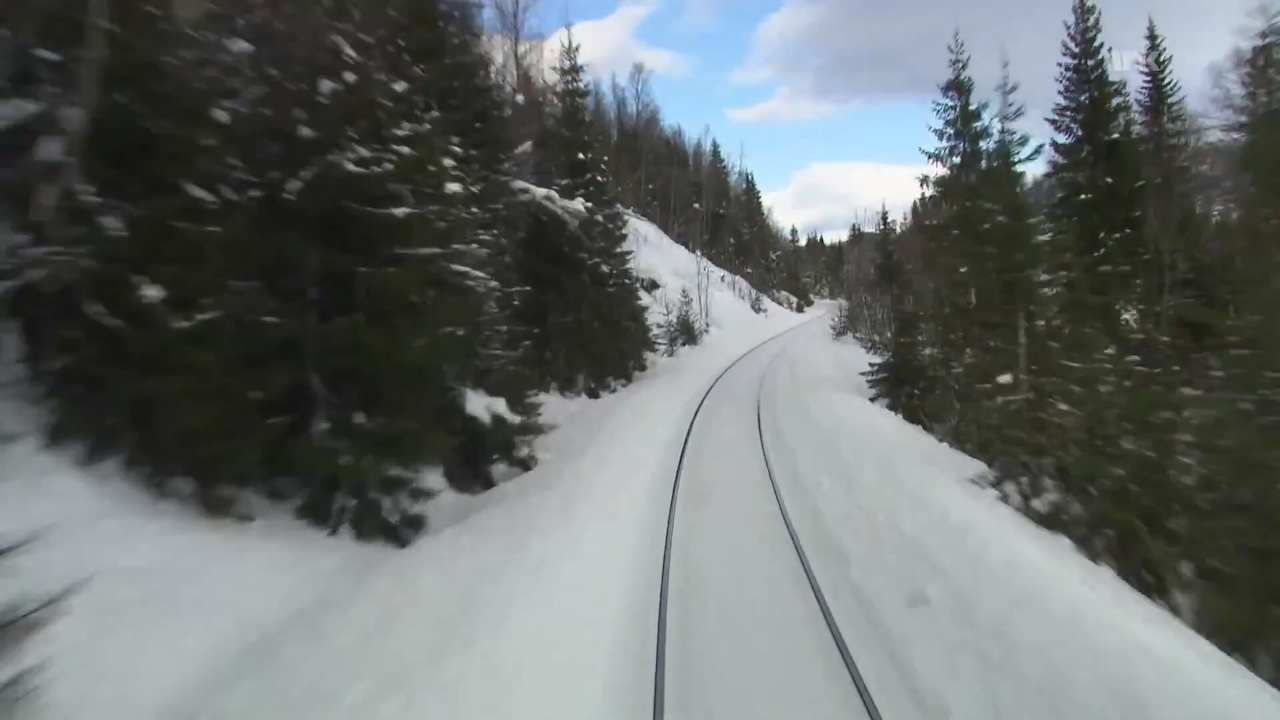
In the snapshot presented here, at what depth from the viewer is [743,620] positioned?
22.3 feet

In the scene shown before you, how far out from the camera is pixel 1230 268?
948 centimetres

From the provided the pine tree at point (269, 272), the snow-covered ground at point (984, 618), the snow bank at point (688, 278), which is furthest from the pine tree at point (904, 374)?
the snow bank at point (688, 278)

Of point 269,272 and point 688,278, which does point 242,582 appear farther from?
point 688,278

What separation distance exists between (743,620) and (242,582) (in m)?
4.40

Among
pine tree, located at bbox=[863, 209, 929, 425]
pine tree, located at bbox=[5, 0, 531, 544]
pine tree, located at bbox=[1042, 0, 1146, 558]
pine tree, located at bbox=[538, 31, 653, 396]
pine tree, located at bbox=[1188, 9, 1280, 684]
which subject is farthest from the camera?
pine tree, located at bbox=[863, 209, 929, 425]

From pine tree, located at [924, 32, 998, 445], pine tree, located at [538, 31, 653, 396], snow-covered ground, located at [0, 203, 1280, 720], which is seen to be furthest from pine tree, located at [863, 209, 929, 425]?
snow-covered ground, located at [0, 203, 1280, 720]

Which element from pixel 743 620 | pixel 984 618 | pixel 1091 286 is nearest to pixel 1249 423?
pixel 984 618

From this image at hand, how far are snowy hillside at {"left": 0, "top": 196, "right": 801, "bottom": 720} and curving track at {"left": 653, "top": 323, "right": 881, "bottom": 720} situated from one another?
43cm

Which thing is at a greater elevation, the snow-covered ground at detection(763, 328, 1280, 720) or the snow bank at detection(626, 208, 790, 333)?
the snow bank at detection(626, 208, 790, 333)

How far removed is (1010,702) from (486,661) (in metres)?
3.84

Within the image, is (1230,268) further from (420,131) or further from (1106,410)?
(420,131)

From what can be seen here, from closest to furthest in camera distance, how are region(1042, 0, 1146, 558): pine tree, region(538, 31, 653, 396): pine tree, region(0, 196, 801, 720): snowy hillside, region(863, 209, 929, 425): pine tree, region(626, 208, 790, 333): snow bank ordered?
region(0, 196, 801, 720): snowy hillside < region(1042, 0, 1146, 558): pine tree < region(538, 31, 653, 396): pine tree < region(863, 209, 929, 425): pine tree < region(626, 208, 790, 333): snow bank

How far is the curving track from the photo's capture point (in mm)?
5441

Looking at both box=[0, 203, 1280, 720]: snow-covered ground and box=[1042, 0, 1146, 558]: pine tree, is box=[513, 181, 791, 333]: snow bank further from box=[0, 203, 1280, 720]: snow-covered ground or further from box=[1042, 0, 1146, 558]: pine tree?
box=[0, 203, 1280, 720]: snow-covered ground
